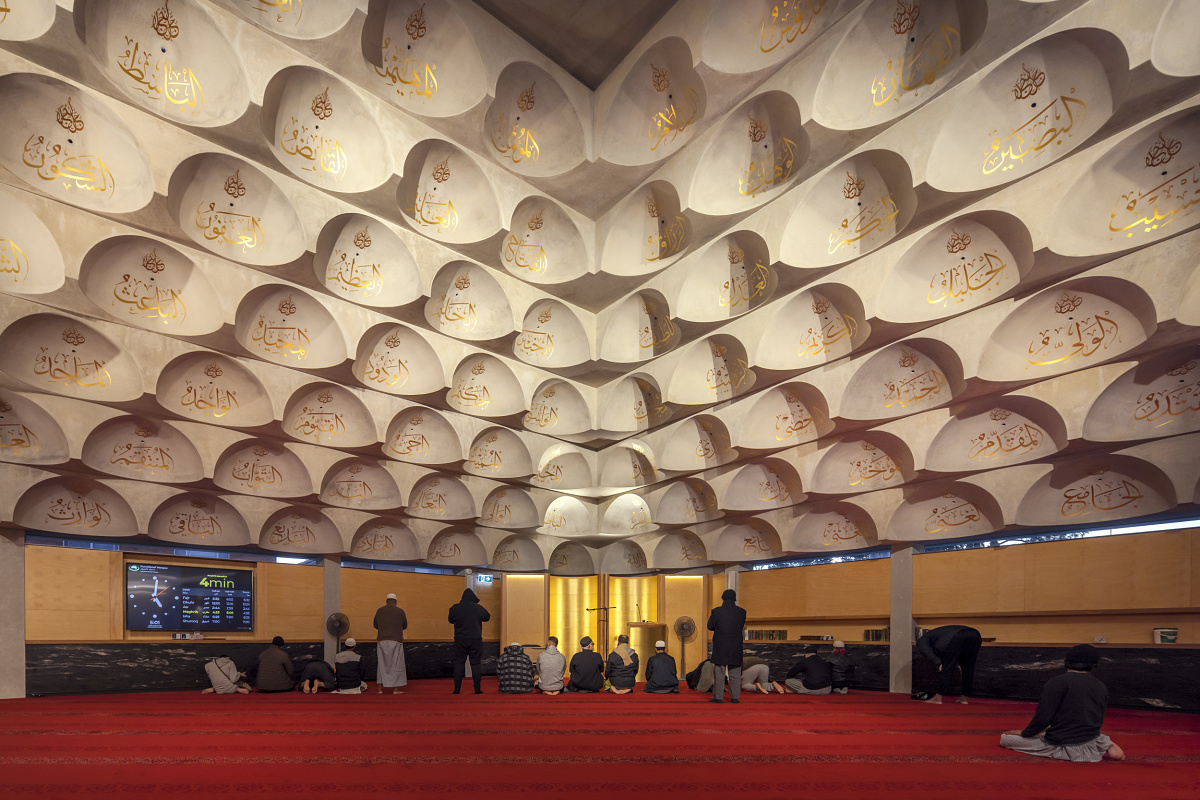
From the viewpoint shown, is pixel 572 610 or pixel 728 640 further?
pixel 572 610

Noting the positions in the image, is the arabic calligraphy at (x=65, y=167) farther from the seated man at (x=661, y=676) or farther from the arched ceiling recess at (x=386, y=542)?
the seated man at (x=661, y=676)

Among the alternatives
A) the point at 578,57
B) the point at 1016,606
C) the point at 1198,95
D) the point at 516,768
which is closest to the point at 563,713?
the point at 516,768

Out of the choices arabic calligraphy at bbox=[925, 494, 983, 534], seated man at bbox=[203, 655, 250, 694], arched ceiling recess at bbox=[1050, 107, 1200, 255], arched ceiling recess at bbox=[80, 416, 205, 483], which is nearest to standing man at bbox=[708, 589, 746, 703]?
arabic calligraphy at bbox=[925, 494, 983, 534]

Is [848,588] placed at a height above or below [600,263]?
below

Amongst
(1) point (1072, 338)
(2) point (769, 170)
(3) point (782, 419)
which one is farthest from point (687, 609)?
(2) point (769, 170)

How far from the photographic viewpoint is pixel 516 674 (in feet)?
30.0

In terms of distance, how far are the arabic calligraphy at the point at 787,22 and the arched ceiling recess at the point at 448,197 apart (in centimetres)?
470

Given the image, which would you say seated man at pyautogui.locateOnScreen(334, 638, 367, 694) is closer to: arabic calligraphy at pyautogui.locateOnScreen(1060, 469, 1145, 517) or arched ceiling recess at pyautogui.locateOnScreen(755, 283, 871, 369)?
arched ceiling recess at pyautogui.locateOnScreen(755, 283, 871, 369)

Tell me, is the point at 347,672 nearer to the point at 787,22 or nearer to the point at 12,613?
the point at 12,613

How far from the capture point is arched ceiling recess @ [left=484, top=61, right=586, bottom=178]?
34.4 feet

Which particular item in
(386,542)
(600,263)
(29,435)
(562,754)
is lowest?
(386,542)

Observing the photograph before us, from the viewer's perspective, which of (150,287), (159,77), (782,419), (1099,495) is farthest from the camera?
(782,419)

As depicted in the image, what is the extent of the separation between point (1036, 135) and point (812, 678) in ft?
24.4

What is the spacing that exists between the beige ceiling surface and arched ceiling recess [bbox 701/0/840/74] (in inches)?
1.8
